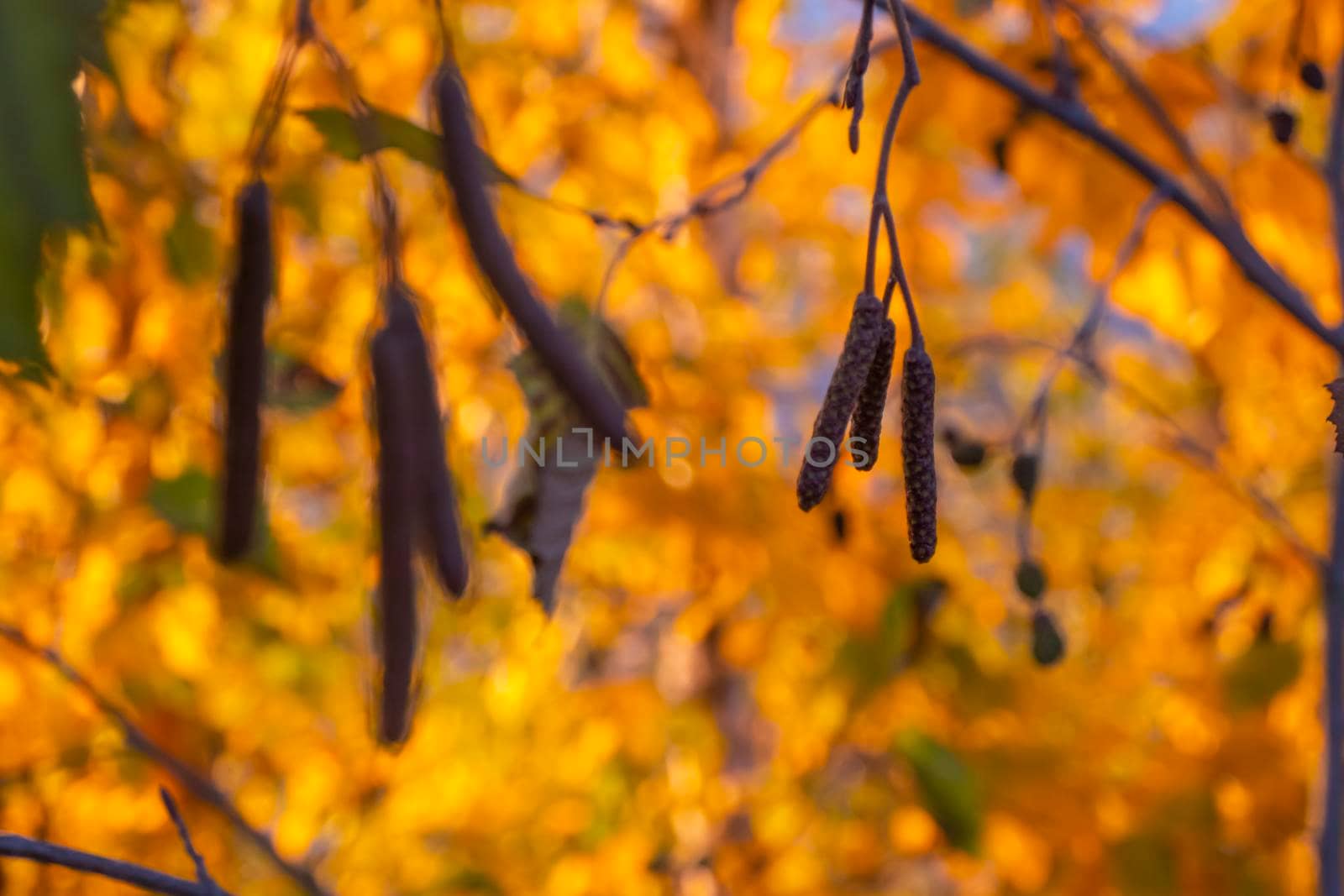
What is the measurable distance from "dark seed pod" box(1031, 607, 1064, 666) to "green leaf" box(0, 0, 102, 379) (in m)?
0.96

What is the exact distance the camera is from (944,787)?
4.13 ft

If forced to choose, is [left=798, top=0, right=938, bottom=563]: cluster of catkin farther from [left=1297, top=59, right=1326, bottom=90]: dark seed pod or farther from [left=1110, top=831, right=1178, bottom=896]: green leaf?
[left=1110, top=831, right=1178, bottom=896]: green leaf

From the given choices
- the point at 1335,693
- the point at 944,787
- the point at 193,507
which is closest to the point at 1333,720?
the point at 1335,693

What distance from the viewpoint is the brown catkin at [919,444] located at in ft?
1.81

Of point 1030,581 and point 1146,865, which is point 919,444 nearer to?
point 1030,581

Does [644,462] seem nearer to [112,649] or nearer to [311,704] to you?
[112,649]

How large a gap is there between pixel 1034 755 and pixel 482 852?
3.54 feet

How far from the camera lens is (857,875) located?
86.5 inches

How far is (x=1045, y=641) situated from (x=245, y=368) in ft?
2.85

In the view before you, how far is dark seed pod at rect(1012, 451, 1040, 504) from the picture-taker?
44.1 inches

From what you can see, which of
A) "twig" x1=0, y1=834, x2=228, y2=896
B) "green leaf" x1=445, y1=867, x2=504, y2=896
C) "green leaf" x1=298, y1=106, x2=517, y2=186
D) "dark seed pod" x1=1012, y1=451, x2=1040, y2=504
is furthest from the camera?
"green leaf" x1=445, y1=867, x2=504, y2=896

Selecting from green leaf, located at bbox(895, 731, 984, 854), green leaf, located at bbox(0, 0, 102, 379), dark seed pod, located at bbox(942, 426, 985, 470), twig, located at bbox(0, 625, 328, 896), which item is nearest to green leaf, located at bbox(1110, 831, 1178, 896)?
green leaf, located at bbox(895, 731, 984, 854)

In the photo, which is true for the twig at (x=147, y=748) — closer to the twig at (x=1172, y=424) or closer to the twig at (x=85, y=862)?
the twig at (x=85, y=862)

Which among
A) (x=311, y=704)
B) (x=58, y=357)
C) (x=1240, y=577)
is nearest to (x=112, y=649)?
(x=58, y=357)
